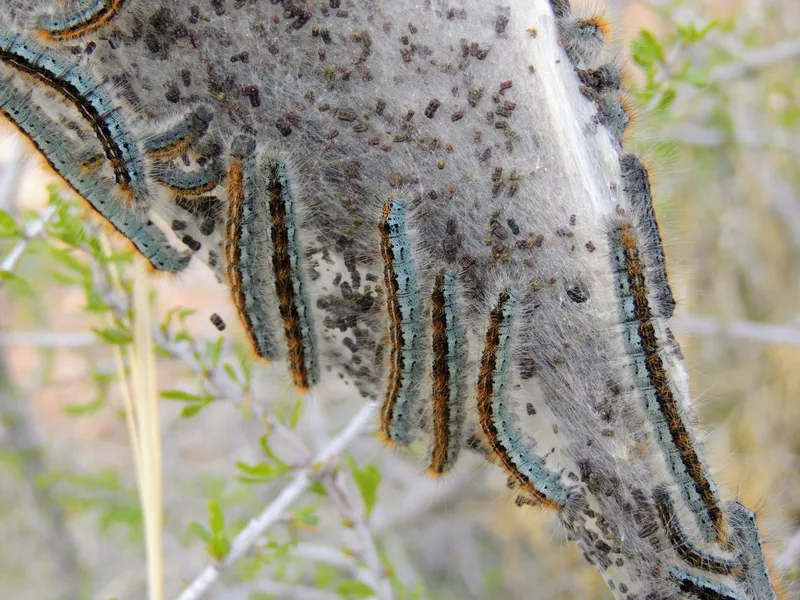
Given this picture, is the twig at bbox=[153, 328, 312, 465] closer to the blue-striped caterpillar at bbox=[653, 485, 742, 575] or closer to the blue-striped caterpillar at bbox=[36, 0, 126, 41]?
the blue-striped caterpillar at bbox=[36, 0, 126, 41]

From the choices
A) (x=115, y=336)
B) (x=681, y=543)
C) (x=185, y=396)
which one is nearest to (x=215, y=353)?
(x=185, y=396)

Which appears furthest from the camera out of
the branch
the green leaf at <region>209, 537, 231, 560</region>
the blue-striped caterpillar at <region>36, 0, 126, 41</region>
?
the branch

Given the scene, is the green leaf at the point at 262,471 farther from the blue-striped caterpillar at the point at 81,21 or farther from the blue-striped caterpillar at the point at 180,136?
the blue-striped caterpillar at the point at 81,21

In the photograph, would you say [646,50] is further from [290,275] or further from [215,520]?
[215,520]

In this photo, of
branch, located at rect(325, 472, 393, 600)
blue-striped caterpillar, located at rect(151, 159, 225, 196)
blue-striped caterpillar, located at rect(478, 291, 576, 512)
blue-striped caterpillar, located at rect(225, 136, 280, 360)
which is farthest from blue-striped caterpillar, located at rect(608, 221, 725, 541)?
branch, located at rect(325, 472, 393, 600)

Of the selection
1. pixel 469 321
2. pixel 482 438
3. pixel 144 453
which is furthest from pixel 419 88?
pixel 144 453
